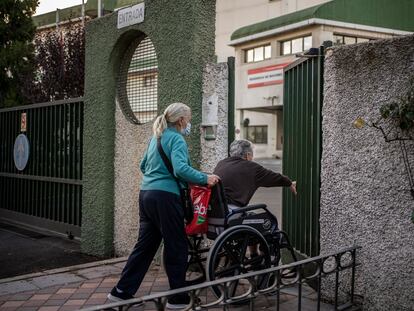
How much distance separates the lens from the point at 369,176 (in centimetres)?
416

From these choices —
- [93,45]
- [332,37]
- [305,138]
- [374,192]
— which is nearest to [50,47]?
[93,45]

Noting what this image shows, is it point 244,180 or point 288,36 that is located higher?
point 288,36

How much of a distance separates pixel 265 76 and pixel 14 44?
2603cm

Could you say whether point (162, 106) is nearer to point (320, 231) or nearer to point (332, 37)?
point (320, 231)

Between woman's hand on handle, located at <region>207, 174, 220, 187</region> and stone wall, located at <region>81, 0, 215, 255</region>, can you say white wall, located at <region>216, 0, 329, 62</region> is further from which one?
woman's hand on handle, located at <region>207, 174, 220, 187</region>

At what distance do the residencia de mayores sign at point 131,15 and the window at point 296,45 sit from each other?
25.7 metres

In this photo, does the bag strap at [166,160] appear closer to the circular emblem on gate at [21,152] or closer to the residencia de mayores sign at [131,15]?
the residencia de mayores sign at [131,15]

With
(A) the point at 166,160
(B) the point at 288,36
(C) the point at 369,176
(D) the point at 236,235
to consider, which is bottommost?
(D) the point at 236,235

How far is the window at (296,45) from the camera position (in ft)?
104

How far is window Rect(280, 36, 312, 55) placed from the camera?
31.6 metres

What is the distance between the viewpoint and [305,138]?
505 centimetres

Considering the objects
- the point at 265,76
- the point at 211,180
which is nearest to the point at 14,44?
the point at 211,180

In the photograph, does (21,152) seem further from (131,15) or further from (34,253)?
(131,15)

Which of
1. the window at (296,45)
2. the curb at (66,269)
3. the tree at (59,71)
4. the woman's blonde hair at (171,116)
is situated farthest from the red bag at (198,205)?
the window at (296,45)
